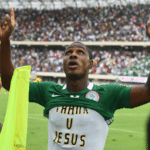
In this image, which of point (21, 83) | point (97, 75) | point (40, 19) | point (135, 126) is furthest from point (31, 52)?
point (21, 83)

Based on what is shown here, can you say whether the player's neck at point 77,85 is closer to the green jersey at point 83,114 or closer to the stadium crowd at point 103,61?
the green jersey at point 83,114

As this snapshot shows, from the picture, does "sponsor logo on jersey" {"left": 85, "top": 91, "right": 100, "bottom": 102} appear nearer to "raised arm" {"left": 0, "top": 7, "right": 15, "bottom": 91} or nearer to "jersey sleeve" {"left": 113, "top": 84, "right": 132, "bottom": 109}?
"jersey sleeve" {"left": 113, "top": 84, "right": 132, "bottom": 109}

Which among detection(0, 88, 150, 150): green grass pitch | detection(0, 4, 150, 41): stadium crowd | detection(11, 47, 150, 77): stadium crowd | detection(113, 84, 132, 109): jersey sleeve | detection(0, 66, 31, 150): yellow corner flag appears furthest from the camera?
detection(0, 4, 150, 41): stadium crowd

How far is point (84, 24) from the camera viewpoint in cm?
3259

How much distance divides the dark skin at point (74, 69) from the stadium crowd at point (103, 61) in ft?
80.4

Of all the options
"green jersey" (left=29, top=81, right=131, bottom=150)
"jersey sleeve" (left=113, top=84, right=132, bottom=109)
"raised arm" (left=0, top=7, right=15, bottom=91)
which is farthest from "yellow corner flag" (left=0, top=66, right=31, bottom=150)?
"jersey sleeve" (left=113, top=84, right=132, bottom=109)

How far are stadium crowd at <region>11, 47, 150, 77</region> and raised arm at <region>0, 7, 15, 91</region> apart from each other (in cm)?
2482

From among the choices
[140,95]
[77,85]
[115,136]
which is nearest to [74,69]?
[77,85]

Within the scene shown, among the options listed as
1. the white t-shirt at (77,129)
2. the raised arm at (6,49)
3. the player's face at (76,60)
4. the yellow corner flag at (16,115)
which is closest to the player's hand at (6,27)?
the raised arm at (6,49)

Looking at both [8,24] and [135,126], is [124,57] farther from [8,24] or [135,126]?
[8,24]

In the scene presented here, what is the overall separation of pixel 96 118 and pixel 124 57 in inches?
1092

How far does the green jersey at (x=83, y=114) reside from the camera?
2.27m

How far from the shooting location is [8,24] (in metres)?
2.24

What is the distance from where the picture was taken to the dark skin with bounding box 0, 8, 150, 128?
2234 mm
